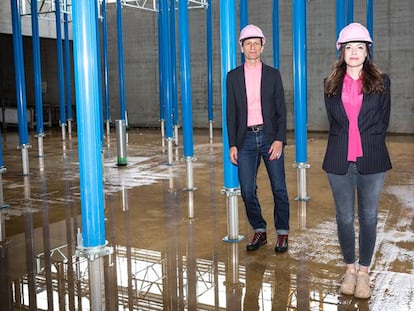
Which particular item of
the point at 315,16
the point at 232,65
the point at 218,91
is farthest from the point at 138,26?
the point at 232,65

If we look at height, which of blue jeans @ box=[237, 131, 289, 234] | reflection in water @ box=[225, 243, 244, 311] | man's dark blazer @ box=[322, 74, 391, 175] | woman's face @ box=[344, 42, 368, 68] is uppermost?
woman's face @ box=[344, 42, 368, 68]

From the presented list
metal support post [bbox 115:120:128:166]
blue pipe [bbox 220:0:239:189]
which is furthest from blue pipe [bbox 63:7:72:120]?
blue pipe [bbox 220:0:239:189]

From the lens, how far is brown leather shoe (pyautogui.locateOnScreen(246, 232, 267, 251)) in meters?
5.16

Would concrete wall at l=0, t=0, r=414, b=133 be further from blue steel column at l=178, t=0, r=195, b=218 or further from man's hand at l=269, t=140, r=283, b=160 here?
man's hand at l=269, t=140, r=283, b=160

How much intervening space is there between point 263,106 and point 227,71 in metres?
0.65

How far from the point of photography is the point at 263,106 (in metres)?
4.87

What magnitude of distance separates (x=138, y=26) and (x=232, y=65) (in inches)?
705

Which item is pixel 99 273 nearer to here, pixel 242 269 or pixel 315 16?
pixel 242 269

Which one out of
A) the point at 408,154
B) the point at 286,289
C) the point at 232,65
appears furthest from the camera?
the point at 408,154

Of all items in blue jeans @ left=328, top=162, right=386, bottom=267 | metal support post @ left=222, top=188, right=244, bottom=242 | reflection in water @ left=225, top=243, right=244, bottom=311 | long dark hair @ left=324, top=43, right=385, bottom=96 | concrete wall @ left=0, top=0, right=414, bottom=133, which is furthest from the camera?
concrete wall @ left=0, top=0, right=414, bottom=133

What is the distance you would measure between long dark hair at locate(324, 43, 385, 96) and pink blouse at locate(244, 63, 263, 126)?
1081mm

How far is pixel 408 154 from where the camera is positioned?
12.3m

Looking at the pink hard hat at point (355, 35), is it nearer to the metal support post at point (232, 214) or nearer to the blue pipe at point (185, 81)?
the metal support post at point (232, 214)

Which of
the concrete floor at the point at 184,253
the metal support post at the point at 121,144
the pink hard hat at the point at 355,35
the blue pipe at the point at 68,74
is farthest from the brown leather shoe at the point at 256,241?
the blue pipe at the point at 68,74
